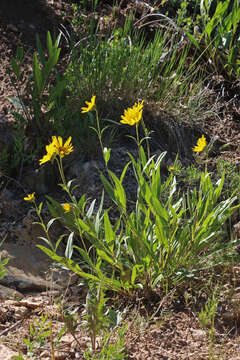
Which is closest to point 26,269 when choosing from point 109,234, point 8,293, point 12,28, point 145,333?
point 8,293

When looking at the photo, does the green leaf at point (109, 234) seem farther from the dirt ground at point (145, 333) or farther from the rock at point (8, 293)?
the rock at point (8, 293)

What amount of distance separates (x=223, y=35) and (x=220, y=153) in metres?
0.99

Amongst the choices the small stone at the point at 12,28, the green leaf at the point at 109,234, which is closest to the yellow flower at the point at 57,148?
the green leaf at the point at 109,234

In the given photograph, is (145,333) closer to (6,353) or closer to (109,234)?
(109,234)

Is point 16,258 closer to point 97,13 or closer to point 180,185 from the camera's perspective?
point 180,185

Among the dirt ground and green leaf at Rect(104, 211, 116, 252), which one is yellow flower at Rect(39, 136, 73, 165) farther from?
the dirt ground

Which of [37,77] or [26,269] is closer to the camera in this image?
[26,269]

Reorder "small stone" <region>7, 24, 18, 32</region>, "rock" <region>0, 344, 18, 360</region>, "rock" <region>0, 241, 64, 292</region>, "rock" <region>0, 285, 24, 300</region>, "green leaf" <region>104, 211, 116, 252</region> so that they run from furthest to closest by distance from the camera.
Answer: "small stone" <region>7, 24, 18, 32</region> → "rock" <region>0, 241, 64, 292</region> → "rock" <region>0, 285, 24, 300</region> → "green leaf" <region>104, 211, 116, 252</region> → "rock" <region>0, 344, 18, 360</region>

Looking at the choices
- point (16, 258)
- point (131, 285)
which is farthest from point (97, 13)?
point (131, 285)

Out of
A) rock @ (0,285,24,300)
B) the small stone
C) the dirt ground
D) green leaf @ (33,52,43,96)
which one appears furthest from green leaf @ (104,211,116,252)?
the small stone

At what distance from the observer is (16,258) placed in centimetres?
225

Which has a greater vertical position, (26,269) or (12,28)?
(12,28)

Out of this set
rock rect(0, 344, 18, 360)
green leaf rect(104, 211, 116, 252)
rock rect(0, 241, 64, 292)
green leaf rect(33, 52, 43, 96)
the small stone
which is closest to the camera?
rock rect(0, 344, 18, 360)

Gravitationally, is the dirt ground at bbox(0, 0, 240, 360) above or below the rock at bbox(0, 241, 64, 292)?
above
